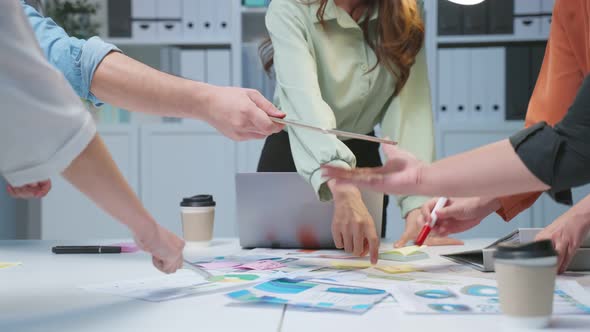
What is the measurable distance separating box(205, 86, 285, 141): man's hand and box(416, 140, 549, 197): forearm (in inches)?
23.9

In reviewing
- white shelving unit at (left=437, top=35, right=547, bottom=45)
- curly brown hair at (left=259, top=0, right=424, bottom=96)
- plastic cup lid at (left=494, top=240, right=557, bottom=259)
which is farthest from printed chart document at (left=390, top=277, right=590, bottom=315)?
white shelving unit at (left=437, top=35, right=547, bottom=45)

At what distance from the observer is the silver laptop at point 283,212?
135 centimetres

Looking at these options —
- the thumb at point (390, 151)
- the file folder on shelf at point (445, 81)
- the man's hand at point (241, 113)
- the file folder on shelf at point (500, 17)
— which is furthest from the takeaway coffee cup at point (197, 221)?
the file folder on shelf at point (500, 17)

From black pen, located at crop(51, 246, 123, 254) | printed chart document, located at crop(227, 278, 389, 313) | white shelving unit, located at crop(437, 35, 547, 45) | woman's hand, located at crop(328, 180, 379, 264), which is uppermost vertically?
white shelving unit, located at crop(437, 35, 547, 45)

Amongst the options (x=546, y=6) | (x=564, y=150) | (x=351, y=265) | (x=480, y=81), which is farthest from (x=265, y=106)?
(x=546, y=6)

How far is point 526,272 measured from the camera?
69 cm

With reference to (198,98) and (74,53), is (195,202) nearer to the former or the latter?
(198,98)

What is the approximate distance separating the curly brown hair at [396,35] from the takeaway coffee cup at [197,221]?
57cm

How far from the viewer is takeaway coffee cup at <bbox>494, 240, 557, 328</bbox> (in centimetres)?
68

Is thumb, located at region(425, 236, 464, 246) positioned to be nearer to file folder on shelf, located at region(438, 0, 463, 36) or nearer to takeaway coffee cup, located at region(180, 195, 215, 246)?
takeaway coffee cup, located at region(180, 195, 215, 246)

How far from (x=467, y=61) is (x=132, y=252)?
200 centimetres

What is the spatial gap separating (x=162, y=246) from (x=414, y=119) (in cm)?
→ 88

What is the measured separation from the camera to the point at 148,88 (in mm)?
1387

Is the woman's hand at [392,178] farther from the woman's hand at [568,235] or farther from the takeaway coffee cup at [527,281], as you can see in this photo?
the woman's hand at [568,235]
